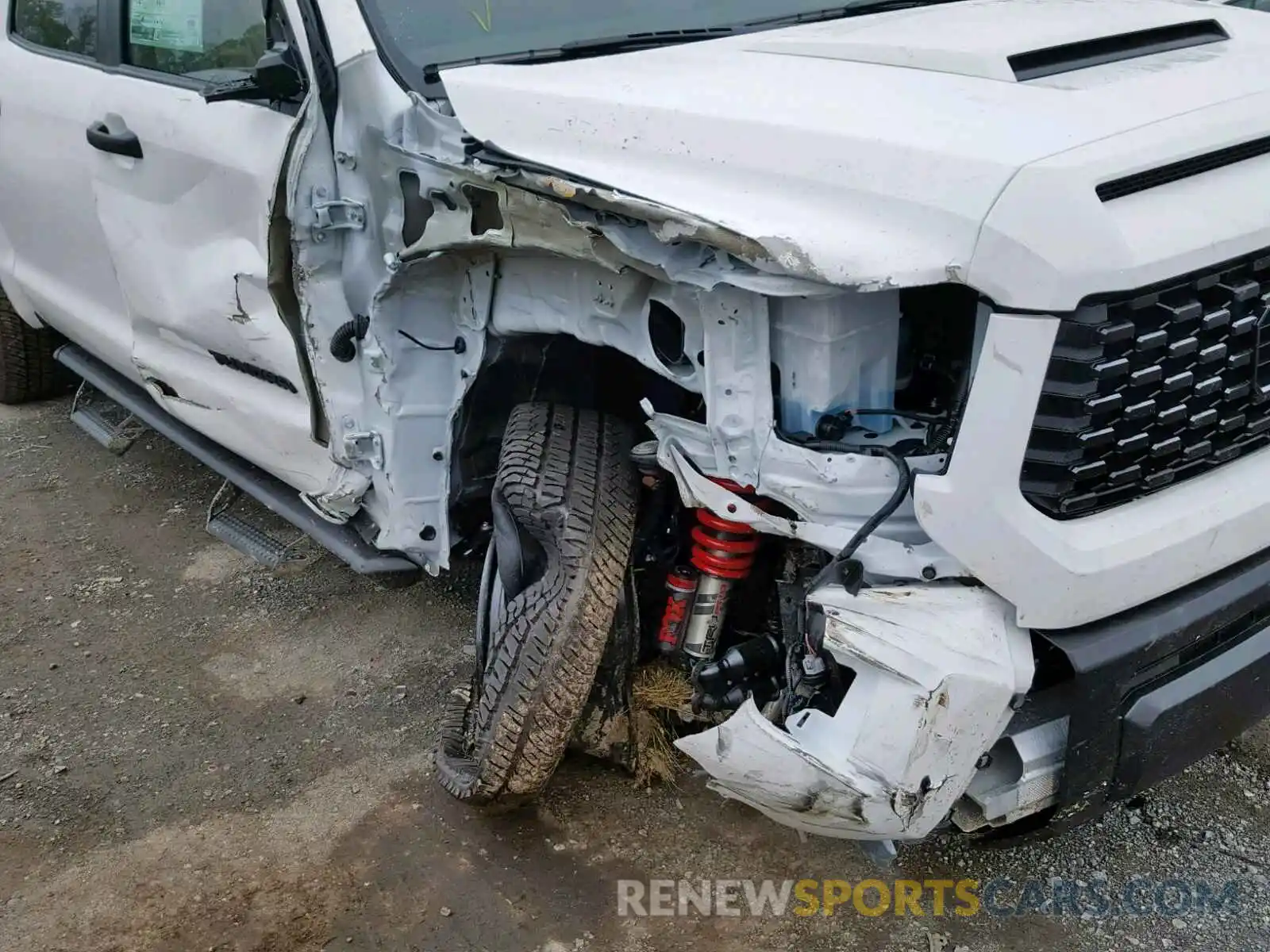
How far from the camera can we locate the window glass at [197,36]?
3.04 m

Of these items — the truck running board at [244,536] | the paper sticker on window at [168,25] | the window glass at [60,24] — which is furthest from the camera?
the window glass at [60,24]

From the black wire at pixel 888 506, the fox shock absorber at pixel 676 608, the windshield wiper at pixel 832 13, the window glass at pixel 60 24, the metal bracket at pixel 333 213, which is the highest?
the windshield wiper at pixel 832 13

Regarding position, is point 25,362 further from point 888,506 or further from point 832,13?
point 888,506

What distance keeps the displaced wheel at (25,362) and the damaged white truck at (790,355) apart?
2.27 meters

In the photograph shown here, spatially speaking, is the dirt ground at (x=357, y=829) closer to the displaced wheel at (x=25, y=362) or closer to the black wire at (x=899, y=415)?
the black wire at (x=899, y=415)

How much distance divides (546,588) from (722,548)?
0.39 m

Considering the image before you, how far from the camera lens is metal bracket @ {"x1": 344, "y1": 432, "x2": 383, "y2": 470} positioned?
2.82 m

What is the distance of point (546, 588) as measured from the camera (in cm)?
250

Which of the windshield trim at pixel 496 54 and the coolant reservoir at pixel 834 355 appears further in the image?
the windshield trim at pixel 496 54

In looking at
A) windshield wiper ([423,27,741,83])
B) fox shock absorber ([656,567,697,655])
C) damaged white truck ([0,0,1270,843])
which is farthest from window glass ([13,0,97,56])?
fox shock absorber ([656,567,697,655])

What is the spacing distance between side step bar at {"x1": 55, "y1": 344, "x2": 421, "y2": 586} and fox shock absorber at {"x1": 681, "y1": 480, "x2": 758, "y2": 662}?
2.82ft

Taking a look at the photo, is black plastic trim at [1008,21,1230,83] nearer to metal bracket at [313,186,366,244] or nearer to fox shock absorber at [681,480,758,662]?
fox shock absorber at [681,480,758,662]

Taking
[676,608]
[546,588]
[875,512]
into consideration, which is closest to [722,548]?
[676,608]

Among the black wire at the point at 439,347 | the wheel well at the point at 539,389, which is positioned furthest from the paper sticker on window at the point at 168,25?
the wheel well at the point at 539,389
